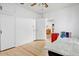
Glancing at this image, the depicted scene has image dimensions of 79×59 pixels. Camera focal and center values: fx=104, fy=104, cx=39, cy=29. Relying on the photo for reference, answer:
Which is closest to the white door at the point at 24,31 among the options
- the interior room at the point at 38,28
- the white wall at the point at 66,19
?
Result: the interior room at the point at 38,28

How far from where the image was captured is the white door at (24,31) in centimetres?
153

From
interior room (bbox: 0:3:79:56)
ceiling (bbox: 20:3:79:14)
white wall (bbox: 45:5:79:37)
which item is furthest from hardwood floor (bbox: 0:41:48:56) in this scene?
ceiling (bbox: 20:3:79:14)

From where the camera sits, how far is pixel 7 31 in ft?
4.84

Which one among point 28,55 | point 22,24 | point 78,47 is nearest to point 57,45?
point 78,47

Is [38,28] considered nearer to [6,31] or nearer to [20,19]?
[20,19]

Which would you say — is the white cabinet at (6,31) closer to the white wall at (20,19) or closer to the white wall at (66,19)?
the white wall at (20,19)

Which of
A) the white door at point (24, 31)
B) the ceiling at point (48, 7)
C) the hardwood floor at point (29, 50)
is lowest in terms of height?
the hardwood floor at point (29, 50)

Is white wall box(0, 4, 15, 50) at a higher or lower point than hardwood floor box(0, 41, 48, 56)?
higher

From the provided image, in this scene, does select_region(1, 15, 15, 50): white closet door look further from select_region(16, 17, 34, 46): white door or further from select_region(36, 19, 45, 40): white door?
select_region(36, 19, 45, 40): white door

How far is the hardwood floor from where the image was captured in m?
1.47

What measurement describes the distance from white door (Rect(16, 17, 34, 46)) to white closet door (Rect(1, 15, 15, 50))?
8 cm

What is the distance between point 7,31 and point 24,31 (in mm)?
245

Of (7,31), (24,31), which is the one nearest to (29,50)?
(24,31)

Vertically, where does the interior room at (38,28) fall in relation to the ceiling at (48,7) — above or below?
below
